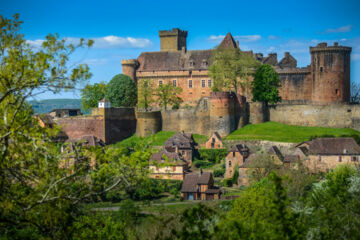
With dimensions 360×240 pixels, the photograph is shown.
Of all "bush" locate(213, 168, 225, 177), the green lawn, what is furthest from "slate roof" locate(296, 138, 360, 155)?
"bush" locate(213, 168, 225, 177)

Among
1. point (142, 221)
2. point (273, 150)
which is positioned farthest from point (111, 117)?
point (142, 221)

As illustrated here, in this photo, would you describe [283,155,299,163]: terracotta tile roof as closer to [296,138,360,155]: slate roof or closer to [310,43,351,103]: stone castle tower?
[296,138,360,155]: slate roof

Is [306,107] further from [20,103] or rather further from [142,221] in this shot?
[20,103]

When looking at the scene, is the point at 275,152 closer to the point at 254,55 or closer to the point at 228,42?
the point at 254,55

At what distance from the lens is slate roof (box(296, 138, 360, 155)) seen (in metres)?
51.5

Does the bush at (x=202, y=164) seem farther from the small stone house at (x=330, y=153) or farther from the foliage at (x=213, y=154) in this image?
the small stone house at (x=330, y=153)

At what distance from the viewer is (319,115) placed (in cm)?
5959

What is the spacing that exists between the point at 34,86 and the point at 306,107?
49186 mm

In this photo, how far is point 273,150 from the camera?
53.7 metres

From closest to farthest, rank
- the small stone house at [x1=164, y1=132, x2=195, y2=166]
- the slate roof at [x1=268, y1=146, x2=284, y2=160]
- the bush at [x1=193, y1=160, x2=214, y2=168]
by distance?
the slate roof at [x1=268, y1=146, x2=284, y2=160] → the bush at [x1=193, y1=160, x2=214, y2=168] → the small stone house at [x1=164, y1=132, x2=195, y2=166]

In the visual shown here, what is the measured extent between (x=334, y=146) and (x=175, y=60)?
2767 centimetres

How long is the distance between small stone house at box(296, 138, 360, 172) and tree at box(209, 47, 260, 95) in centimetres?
1413

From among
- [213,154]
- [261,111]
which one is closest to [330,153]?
[261,111]

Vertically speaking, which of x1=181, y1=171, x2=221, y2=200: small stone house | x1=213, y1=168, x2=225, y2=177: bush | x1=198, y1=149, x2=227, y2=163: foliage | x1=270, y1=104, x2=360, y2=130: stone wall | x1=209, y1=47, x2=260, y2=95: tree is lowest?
x1=181, y1=171, x2=221, y2=200: small stone house
